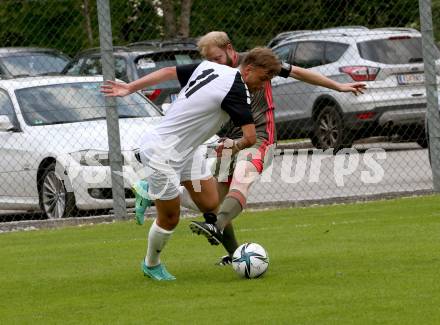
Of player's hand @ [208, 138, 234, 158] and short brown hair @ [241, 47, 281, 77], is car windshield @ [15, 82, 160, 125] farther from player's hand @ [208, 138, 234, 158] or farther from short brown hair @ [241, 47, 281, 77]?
short brown hair @ [241, 47, 281, 77]

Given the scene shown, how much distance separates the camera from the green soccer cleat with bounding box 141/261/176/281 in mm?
9523

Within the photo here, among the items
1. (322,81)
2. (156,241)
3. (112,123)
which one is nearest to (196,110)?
(156,241)

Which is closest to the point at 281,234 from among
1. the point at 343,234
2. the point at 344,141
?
the point at 343,234

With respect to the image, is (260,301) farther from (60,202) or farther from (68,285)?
(60,202)

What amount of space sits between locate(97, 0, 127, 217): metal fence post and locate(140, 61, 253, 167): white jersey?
15.3 ft

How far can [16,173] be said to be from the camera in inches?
582

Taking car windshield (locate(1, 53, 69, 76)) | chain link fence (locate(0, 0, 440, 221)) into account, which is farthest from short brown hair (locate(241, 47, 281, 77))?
car windshield (locate(1, 53, 69, 76))

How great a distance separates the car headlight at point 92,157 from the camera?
566 inches

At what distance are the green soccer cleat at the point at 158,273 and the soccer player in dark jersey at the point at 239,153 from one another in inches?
18.4

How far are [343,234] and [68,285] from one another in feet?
10.3

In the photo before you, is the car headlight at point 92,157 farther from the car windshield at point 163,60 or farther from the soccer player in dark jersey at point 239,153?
the car windshield at point 163,60

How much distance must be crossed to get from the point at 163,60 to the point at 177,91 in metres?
0.54

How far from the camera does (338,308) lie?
7664mm

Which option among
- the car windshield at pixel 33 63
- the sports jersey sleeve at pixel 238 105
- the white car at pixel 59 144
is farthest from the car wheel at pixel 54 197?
the car windshield at pixel 33 63
